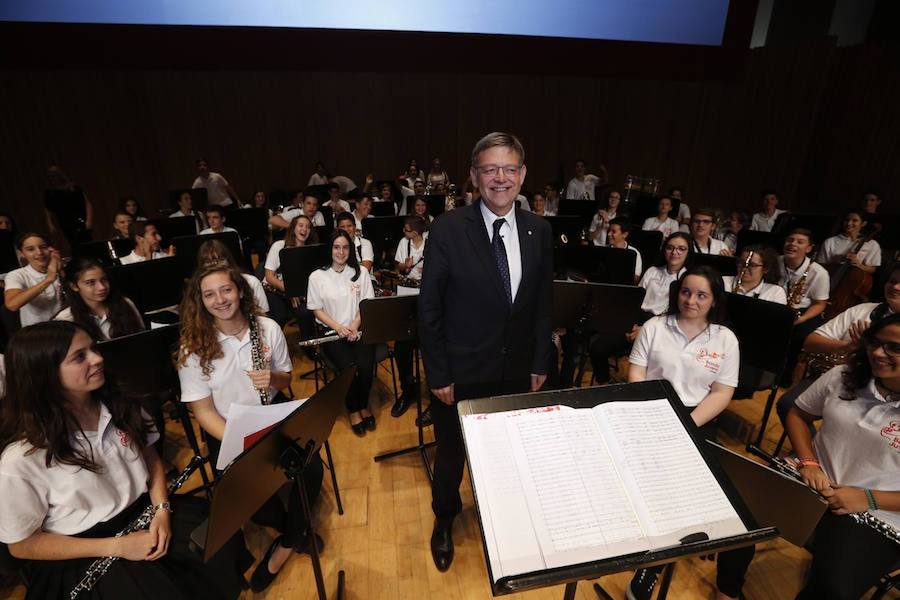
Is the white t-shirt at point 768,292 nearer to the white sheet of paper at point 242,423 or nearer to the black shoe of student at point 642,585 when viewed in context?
the black shoe of student at point 642,585

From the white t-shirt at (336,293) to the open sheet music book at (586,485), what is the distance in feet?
8.72

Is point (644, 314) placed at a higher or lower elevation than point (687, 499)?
lower

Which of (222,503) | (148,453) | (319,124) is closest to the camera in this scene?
(222,503)

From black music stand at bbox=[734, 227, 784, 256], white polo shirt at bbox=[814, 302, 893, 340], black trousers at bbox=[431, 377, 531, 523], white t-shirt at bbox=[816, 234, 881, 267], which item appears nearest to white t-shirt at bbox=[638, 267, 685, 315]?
white polo shirt at bbox=[814, 302, 893, 340]

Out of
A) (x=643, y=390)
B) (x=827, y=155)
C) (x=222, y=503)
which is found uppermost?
(x=827, y=155)

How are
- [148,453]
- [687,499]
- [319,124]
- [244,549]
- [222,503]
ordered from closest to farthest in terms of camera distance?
[687,499] → [222,503] → [148,453] → [244,549] → [319,124]

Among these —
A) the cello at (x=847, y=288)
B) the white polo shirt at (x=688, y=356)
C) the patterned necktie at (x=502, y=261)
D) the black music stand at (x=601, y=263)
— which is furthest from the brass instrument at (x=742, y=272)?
the patterned necktie at (x=502, y=261)

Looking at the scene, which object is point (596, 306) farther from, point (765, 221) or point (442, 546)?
point (765, 221)

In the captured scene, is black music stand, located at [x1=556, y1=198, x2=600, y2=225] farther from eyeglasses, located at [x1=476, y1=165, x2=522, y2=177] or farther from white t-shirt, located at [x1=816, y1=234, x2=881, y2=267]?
eyeglasses, located at [x1=476, y1=165, x2=522, y2=177]

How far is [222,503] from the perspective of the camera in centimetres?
134

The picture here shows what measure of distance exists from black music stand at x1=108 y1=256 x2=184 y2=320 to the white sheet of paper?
7.86 feet

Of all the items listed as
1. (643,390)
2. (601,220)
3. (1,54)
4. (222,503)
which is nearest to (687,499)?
(643,390)

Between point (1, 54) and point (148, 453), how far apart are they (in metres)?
8.38

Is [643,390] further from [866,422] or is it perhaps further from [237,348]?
[237,348]
